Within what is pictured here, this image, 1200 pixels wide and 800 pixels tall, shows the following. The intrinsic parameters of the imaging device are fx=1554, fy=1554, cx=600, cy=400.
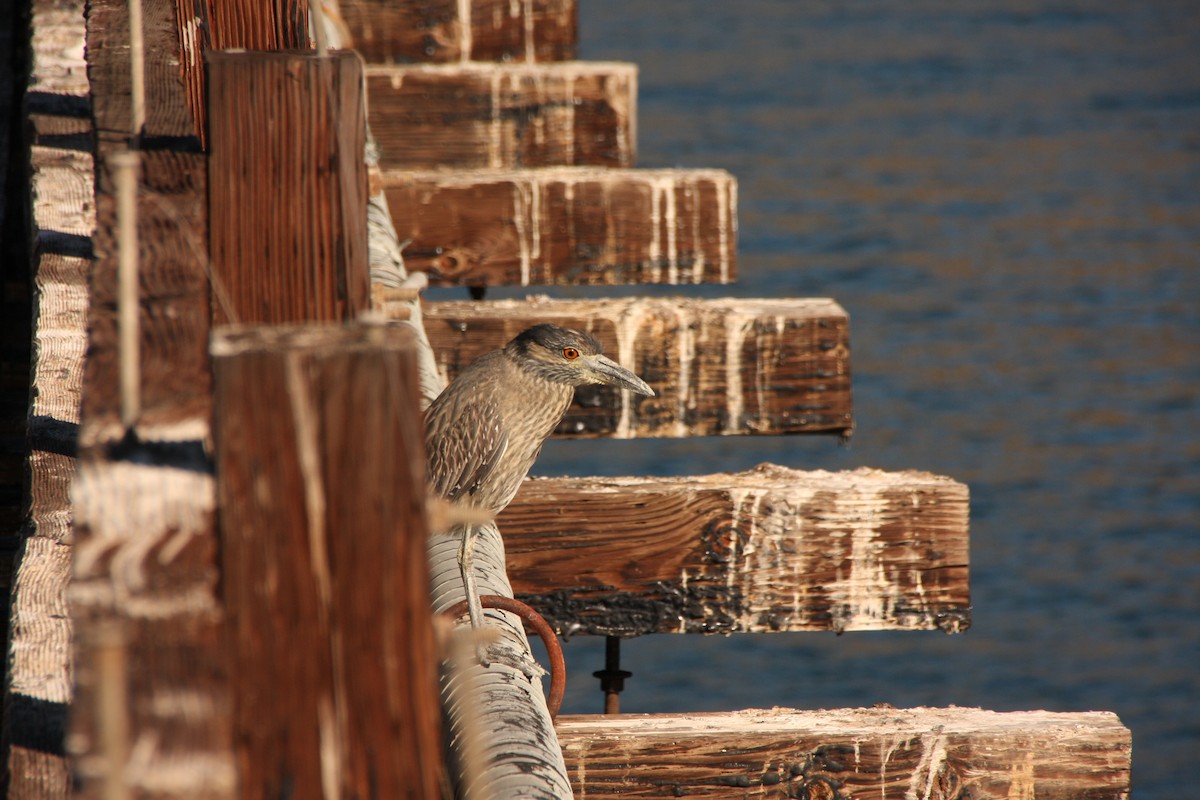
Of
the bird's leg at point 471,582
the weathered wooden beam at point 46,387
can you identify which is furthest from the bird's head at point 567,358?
the weathered wooden beam at point 46,387

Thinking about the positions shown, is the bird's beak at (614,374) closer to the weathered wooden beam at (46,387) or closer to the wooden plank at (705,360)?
the wooden plank at (705,360)

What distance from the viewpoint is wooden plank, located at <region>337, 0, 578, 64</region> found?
752cm

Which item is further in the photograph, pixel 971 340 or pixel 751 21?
pixel 751 21

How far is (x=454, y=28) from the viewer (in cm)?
754

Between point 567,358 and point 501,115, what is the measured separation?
3011mm

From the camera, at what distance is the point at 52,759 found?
2.27m

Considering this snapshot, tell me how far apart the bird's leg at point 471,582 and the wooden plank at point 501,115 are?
12.4ft

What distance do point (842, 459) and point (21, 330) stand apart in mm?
6889

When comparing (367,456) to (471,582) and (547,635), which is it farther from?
(471,582)

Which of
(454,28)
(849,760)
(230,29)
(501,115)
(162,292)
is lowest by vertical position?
(849,760)

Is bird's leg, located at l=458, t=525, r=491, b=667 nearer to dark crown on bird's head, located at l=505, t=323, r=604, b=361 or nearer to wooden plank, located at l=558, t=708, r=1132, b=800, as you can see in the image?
wooden plank, located at l=558, t=708, r=1132, b=800

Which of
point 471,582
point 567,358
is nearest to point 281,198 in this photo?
point 471,582

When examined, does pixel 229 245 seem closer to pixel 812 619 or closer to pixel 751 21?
pixel 812 619

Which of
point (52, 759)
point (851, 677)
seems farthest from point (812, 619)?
point (851, 677)
